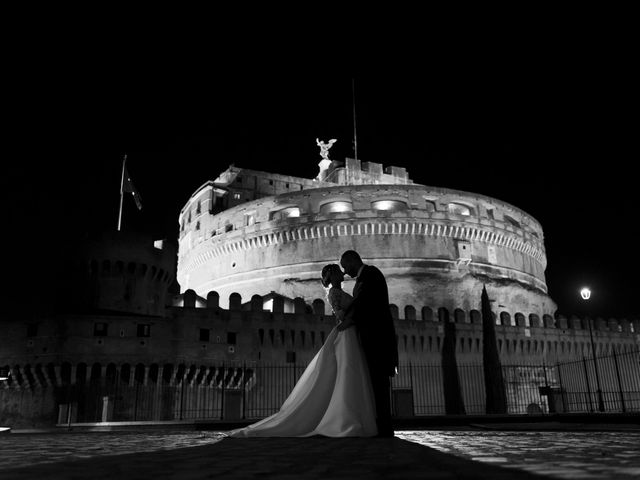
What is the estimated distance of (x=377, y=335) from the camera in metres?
5.68

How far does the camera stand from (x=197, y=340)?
2388cm

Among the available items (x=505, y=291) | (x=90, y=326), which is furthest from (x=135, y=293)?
(x=505, y=291)

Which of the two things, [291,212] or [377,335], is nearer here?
[377,335]

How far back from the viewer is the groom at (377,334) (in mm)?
5516

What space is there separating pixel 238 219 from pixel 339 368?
3865 cm

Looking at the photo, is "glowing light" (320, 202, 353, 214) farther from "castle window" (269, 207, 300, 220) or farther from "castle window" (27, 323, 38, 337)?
"castle window" (27, 323, 38, 337)

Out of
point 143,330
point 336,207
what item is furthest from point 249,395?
point 336,207

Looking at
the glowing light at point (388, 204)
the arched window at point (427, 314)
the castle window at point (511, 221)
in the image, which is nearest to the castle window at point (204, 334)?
the arched window at point (427, 314)

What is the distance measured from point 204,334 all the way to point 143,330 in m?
2.62

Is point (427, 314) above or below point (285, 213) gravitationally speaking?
below

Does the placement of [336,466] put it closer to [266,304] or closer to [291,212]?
[266,304]

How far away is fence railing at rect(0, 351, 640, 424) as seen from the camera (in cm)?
2072

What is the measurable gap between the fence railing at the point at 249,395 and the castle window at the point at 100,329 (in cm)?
182

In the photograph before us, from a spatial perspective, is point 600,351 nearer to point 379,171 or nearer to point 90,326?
point 379,171
